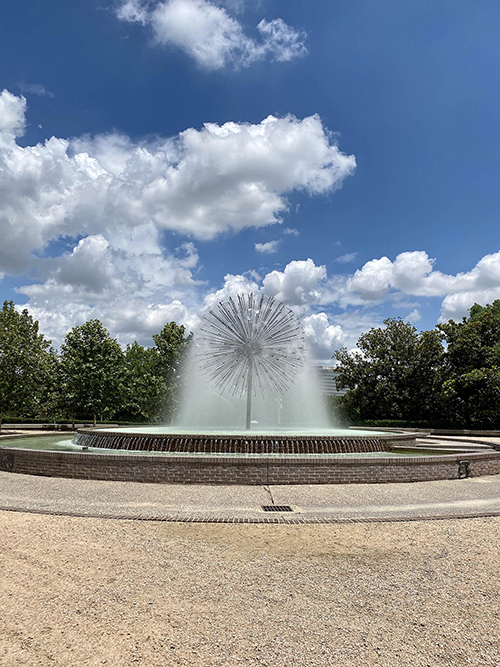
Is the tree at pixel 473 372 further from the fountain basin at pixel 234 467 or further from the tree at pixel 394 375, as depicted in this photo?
the fountain basin at pixel 234 467

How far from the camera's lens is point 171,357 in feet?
117

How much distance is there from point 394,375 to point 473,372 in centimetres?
670

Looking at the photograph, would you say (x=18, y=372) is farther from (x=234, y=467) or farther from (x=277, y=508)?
(x=277, y=508)

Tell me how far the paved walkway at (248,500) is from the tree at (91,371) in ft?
64.4

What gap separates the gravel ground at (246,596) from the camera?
10.5 ft

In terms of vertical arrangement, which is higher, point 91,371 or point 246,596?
point 91,371

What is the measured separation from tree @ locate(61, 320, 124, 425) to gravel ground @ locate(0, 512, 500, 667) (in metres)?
24.6

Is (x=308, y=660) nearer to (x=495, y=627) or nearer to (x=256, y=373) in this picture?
(x=495, y=627)

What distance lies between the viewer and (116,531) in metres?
6.04

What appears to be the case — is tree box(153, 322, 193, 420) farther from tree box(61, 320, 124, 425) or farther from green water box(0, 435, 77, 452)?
green water box(0, 435, 77, 452)

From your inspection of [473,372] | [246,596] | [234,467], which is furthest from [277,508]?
[473,372]

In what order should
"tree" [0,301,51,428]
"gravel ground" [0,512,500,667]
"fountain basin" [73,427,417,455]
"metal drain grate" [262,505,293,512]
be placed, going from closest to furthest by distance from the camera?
"gravel ground" [0,512,500,667], "metal drain grate" [262,505,293,512], "fountain basin" [73,427,417,455], "tree" [0,301,51,428]

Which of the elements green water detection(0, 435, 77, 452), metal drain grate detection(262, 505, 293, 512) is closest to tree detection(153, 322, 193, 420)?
green water detection(0, 435, 77, 452)

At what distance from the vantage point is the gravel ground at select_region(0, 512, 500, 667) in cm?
320
